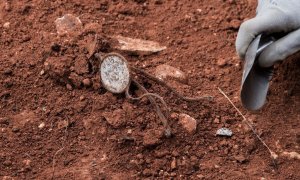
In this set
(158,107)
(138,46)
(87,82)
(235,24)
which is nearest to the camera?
(158,107)

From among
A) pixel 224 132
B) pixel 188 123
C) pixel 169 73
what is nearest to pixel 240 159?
pixel 224 132

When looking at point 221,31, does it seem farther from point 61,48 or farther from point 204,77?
point 61,48

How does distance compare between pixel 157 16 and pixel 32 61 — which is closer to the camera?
pixel 32 61

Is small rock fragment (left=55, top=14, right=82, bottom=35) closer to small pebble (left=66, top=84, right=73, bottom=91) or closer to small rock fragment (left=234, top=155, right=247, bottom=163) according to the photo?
small pebble (left=66, top=84, right=73, bottom=91)

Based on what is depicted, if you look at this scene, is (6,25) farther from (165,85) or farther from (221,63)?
(221,63)

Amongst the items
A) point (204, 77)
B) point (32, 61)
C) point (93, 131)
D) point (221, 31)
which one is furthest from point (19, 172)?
point (221, 31)

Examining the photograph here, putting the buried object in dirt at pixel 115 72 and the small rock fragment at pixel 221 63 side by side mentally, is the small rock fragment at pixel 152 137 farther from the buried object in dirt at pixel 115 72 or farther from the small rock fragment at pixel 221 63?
the small rock fragment at pixel 221 63

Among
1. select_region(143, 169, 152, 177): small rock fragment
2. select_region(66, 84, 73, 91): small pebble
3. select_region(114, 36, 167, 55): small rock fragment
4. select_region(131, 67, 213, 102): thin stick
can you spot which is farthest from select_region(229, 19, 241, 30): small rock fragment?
select_region(143, 169, 152, 177): small rock fragment
